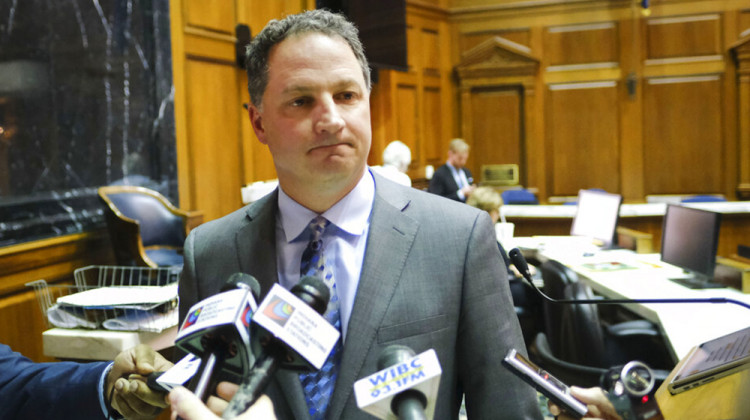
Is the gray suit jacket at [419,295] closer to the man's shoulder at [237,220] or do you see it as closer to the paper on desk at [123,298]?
the man's shoulder at [237,220]

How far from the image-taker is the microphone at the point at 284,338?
642mm

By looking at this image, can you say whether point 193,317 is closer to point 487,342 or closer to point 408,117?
point 487,342

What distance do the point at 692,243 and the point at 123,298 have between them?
2.81 meters

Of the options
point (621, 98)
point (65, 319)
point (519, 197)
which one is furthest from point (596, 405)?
point (621, 98)

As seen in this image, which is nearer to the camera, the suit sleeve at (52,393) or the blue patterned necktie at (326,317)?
the blue patterned necktie at (326,317)

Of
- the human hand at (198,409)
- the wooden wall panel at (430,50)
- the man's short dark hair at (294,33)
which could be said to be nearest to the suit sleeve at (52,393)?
the man's short dark hair at (294,33)

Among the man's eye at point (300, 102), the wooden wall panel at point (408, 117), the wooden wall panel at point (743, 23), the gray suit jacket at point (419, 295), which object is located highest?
the wooden wall panel at point (743, 23)

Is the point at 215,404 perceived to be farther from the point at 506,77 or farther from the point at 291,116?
the point at 506,77

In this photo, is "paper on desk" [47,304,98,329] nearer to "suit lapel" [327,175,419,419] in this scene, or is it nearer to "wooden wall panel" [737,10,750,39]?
"suit lapel" [327,175,419,419]

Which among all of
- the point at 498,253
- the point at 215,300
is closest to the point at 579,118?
the point at 498,253

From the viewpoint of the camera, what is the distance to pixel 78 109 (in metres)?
3.40

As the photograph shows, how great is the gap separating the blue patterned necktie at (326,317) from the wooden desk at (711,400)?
1.83 feet

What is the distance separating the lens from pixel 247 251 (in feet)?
3.84

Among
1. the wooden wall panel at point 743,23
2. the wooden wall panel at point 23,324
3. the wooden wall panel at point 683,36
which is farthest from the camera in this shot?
the wooden wall panel at point 683,36
